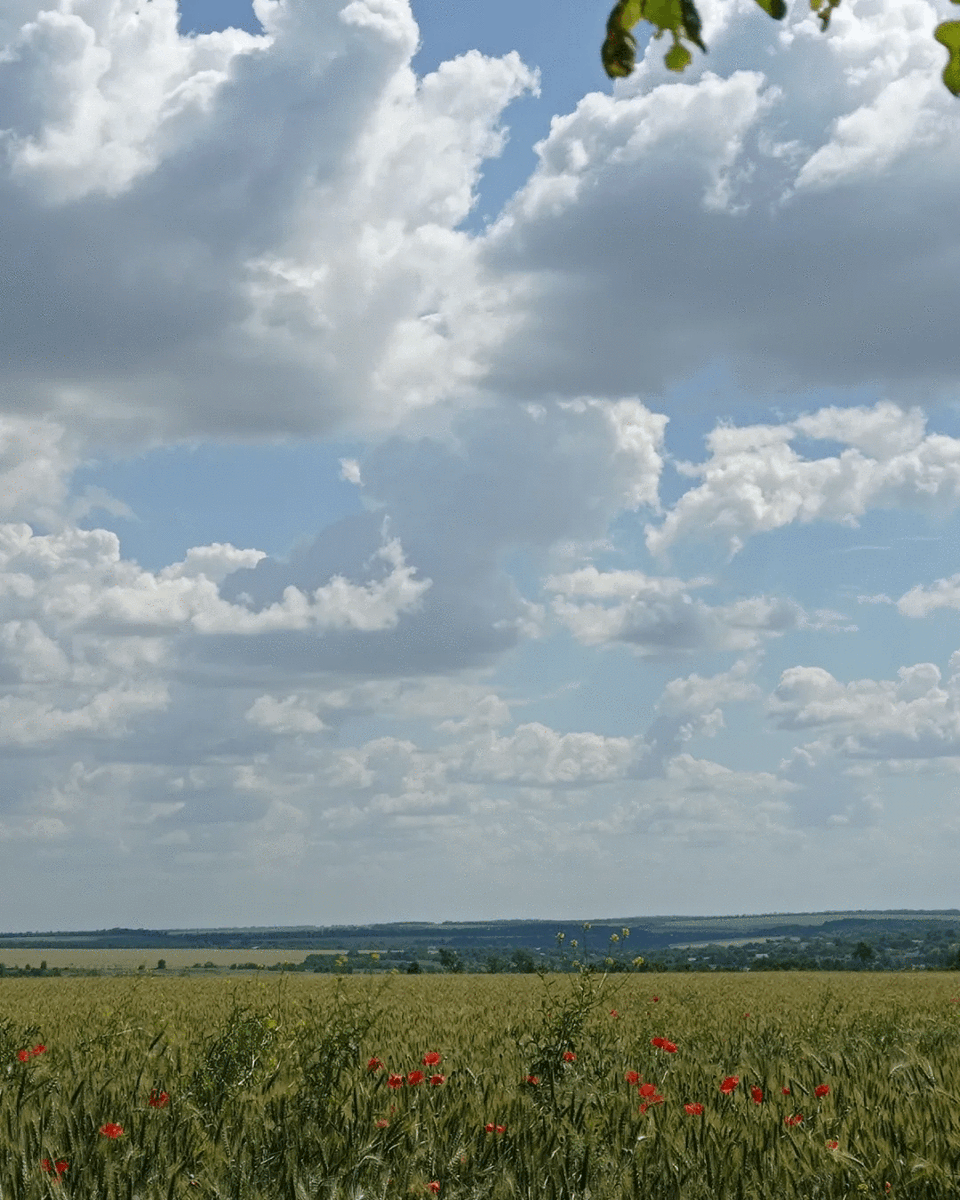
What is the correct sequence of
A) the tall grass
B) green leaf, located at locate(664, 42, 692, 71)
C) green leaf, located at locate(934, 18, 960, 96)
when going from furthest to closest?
the tall grass, green leaf, located at locate(664, 42, 692, 71), green leaf, located at locate(934, 18, 960, 96)

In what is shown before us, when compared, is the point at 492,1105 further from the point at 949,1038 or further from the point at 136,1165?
the point at 949,1038

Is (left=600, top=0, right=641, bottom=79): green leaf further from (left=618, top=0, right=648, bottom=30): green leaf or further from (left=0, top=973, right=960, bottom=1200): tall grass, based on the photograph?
(left=0, top=973, right=960, bottom=1200): tall grass

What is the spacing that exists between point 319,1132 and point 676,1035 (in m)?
7.65

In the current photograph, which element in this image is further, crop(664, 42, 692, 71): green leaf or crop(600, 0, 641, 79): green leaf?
crop(664, 42, 692, 71): green leaf

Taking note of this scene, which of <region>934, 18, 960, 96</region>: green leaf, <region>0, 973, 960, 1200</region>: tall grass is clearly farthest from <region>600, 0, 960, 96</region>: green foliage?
<region>0, 973, 960, 1200</region>: tall grass

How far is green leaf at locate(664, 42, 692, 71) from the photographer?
8.35ft

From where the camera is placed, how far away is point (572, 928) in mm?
8898

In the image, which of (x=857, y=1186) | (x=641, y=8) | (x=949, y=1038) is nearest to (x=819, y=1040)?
(x=949, y=1038)

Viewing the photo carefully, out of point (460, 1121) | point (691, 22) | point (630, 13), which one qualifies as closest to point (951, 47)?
point (691, 22)

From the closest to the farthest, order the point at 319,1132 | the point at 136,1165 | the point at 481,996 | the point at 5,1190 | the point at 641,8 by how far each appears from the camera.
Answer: the point at 641,8 < the point at 5,1190 < the point at 136,1165 < the point at 319,1132 < the point at 481,996

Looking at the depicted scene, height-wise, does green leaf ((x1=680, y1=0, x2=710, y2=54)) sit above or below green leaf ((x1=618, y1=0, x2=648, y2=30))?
below

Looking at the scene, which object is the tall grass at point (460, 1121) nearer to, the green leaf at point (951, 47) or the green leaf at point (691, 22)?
the green leaf at point (951, 47)

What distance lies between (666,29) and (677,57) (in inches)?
6.3

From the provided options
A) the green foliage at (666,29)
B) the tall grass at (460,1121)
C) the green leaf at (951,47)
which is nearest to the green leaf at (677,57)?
the green foliage at (666,29)
